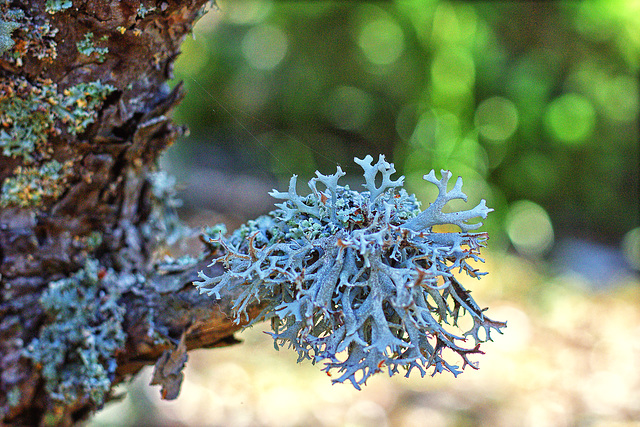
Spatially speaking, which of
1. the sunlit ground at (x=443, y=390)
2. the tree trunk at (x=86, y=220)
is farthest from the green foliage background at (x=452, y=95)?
the tree trunk at (x=86, y=220)

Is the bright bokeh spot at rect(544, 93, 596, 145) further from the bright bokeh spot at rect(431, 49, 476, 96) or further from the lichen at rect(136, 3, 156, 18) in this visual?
the lichen at rect(136, 3, 156, 18)

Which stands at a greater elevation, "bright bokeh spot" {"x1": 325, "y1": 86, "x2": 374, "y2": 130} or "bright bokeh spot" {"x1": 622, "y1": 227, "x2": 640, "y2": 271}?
"bright bokeh spot" {"x1": 325, "y1": 86, "x2": 374, "y2": 130}

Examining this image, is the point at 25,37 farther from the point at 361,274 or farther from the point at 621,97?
the point at 621,97

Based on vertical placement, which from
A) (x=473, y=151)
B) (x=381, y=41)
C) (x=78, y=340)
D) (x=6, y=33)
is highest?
(x=381, y=41)

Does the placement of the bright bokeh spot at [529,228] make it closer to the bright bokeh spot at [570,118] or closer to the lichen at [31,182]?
the bright bokeh spot at [570,118]

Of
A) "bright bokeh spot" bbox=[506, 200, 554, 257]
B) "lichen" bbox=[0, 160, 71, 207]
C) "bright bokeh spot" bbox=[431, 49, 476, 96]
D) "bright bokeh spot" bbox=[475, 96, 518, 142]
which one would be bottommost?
"lichen" bbox=[0, 160, 71, 207]

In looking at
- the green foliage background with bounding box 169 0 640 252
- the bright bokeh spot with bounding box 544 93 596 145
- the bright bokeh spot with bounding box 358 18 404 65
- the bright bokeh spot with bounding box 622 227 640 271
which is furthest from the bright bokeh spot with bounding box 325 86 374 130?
the bright bokeh spot with bounding box 622 227 640 271

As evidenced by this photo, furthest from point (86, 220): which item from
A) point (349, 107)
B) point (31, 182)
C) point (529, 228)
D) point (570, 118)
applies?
point (570, 118)
